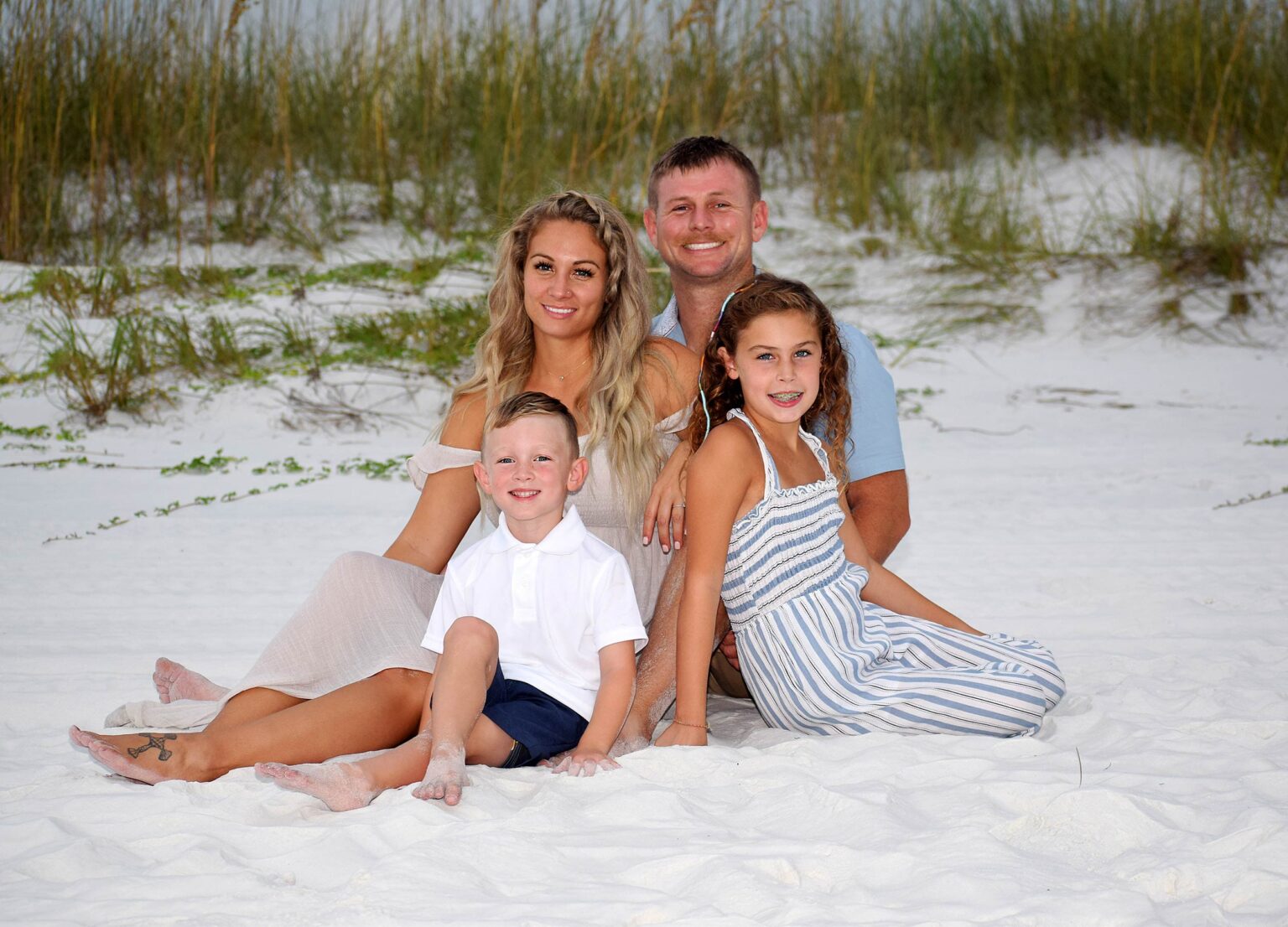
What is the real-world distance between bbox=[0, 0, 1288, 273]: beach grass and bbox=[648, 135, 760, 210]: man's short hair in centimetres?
369

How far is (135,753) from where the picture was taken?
100 inches

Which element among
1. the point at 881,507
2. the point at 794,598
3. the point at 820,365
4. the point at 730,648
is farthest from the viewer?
the point at 881,507

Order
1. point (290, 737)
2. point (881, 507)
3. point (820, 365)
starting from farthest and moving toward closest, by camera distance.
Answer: point (881, 507) → point (820, 365) → point (290, 737)

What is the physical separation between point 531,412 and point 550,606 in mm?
407

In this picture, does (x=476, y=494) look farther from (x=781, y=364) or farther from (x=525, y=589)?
(x=781, y=364)

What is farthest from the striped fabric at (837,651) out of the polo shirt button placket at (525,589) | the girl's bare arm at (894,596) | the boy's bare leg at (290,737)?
the boy's bare leg at (290,737)

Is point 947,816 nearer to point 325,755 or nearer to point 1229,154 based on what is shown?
point 325,755

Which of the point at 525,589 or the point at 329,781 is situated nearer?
the point at 329,781

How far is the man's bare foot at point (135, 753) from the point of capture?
249cm

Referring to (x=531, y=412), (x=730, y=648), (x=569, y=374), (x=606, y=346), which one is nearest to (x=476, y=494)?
(x=569, y=374)

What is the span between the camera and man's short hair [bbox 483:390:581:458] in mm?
2789

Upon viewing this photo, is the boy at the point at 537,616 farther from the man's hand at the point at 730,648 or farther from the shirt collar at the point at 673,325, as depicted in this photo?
the shirt collar at the point at 673,325

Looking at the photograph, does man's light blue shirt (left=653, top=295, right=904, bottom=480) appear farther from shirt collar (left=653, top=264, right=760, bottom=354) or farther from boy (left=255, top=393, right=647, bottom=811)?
boy (left=255, top=393, right=647, bottom=811)

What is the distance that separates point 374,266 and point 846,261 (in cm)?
289
